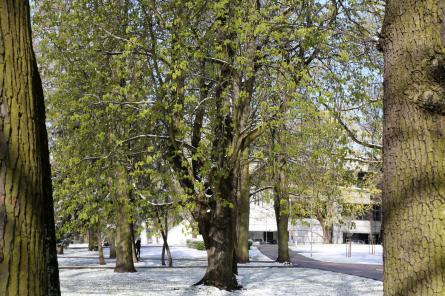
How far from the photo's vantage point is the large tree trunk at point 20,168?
303 centimetres

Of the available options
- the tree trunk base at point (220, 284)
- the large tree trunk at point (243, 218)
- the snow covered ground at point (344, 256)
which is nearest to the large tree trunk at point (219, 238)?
the tree trunk base at point (220, 284)

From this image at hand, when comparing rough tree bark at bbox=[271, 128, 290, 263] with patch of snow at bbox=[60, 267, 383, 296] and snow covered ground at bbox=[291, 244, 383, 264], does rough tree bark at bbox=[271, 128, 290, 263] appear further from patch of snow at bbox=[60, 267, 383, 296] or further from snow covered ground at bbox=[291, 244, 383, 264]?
snow covered ground at bbox=[291, 244, 383, 264]

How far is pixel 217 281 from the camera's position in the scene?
14625 mm

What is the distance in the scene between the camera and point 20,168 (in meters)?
3.15

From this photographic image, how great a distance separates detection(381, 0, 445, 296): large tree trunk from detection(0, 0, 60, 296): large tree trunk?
216 centimetres

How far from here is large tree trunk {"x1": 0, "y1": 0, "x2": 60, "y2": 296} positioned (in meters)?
3.03

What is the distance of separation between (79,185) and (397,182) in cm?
960

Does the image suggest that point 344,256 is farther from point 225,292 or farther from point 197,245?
point 225,292

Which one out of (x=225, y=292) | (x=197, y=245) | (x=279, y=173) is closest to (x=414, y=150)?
(x=225, y=292)

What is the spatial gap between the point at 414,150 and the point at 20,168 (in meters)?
2.38

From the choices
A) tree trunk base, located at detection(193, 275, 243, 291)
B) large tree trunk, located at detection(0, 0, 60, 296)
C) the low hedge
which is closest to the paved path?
tree trunk base, located at detection(193, 275, 243, 291)

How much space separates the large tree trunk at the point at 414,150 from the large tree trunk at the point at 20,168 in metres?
2.16

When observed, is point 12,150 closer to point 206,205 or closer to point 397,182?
point 397,182

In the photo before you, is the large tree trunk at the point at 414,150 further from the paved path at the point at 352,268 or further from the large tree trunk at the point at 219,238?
the paved path at the point at 352,268
